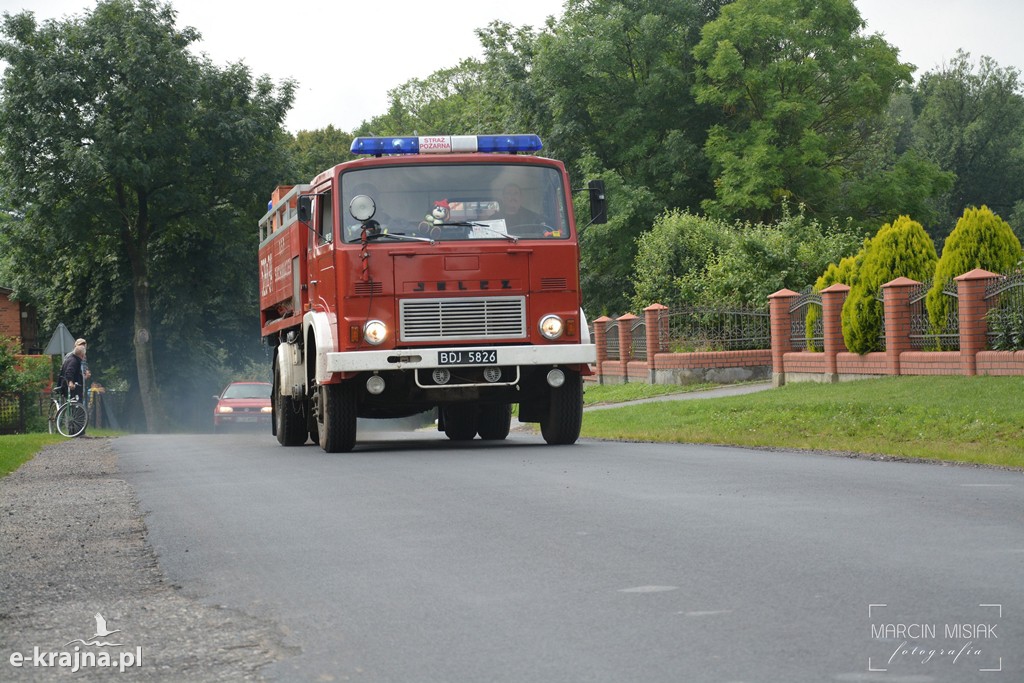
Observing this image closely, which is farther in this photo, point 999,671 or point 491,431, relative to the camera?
point 491,431

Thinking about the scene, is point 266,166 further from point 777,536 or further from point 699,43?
point 777,536

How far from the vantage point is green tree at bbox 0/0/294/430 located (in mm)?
44375

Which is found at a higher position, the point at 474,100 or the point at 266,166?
the point at 474,100

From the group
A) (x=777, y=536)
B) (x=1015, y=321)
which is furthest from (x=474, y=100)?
(x=777, y=536)

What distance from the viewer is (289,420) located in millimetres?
19578

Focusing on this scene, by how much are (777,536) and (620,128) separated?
44.0m

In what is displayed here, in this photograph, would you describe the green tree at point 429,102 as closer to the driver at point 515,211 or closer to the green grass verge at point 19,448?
the green grass verge at point 19,448

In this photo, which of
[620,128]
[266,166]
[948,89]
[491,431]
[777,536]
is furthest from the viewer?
[948,89]

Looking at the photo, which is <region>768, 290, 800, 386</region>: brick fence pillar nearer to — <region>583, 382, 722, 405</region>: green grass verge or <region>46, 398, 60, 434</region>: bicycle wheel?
<region>583, 382, 722, 405</region>: green grass verge

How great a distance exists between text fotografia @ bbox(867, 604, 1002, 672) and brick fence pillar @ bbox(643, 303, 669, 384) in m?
27.5

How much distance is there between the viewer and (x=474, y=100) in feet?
218

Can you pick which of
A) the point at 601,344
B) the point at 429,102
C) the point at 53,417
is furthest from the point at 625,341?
the point at 429,102

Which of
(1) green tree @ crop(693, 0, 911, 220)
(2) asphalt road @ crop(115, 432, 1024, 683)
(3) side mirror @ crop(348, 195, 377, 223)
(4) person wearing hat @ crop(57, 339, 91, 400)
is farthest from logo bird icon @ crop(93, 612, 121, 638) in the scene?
(1) green tree @ crop(693, 0, 911, 220)

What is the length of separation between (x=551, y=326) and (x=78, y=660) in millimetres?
10325
